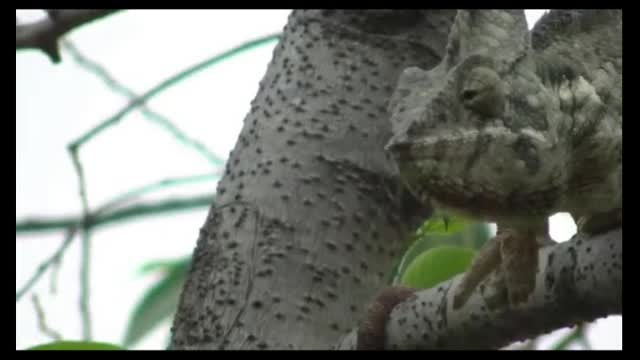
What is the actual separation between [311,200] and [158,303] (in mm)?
925

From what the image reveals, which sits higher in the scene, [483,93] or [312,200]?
[312,200]

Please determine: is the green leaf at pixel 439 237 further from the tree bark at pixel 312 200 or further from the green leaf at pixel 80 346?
the green leaf at pixel 80 346

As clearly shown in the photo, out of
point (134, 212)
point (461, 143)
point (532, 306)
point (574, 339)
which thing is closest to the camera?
point (461, 143)

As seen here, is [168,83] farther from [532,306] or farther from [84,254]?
[532,306]

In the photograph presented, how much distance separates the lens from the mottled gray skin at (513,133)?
1.13m

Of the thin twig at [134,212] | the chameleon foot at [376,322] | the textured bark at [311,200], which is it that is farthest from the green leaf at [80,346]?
the thin twig at [134,212]

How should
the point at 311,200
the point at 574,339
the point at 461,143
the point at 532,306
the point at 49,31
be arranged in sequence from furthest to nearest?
the point at 574,339 < the point at 49,31 < the point at 311,200 < the point at 532,306 < the point at 461,143

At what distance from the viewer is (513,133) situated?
1.14 m

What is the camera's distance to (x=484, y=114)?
1.13m

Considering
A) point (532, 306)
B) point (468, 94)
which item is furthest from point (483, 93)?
point (532, 306)

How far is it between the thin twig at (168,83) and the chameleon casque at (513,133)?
78 cm
